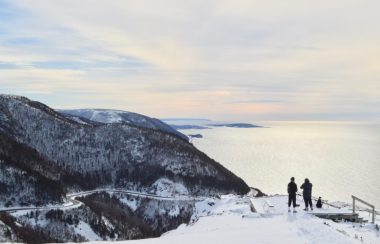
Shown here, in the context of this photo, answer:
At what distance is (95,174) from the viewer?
560ft

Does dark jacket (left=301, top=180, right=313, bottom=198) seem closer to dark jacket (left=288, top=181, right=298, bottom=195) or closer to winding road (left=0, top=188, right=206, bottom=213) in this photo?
dark jacket (left=288, top=181, right=298, bottom=195)

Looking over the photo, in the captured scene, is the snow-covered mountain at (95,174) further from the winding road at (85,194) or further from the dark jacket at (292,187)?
the dark jacket at (292,187)

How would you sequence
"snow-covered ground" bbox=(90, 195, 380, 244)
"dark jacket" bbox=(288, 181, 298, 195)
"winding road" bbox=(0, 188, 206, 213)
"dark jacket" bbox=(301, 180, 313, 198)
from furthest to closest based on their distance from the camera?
1. "winding road" bbox=(0, 188, 206, 213)
2. "dark jacket" bbox=(301, 180, 313, 198)
3. "dark jacket" bbox=(288, 181, 298, 195)
4. "snow-covered ground" bbox=(90, 195, 380, 244)

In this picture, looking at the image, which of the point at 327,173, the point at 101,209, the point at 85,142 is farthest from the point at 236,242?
the point at 85,142

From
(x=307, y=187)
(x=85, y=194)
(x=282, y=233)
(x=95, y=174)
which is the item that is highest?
(x=307, y=187)

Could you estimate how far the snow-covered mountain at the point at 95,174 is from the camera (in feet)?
358

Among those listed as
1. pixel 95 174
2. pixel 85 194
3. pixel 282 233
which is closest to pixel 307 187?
pixel 282 233

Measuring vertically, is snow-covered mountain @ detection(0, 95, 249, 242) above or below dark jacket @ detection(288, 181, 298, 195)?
below

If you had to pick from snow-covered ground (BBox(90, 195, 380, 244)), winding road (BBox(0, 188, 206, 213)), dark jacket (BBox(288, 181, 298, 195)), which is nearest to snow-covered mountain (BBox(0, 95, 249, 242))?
winding road (BBox(0, 188, 206, 213))

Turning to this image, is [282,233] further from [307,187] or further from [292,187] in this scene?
[307,187]

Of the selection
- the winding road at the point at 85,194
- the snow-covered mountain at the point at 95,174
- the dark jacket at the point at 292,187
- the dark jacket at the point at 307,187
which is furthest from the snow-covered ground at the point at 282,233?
the winding road at the point at 85,194

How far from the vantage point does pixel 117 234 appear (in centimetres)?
10594

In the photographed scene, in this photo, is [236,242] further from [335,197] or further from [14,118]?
[14,118]

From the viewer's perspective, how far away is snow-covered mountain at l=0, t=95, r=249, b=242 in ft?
358
